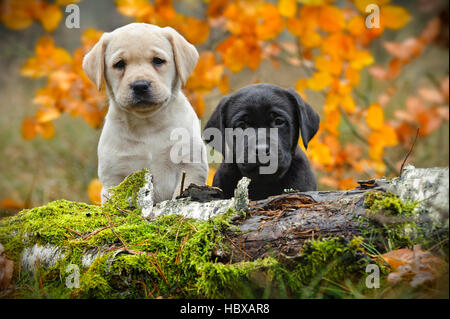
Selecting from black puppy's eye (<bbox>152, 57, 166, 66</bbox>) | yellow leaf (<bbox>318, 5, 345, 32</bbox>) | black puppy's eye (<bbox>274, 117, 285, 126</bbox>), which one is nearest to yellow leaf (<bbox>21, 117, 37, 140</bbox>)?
black puppy's eye (<bbox>152, 57, 166, 66</bbox>)

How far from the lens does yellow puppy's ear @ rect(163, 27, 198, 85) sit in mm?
4060

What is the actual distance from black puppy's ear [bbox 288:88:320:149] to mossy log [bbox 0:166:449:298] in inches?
36.9

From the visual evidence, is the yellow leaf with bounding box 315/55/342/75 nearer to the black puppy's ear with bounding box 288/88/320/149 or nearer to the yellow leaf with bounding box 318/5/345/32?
the yellow leaf with bounding box 318/5/345/32

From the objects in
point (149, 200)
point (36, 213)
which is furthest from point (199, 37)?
point (36, 213)

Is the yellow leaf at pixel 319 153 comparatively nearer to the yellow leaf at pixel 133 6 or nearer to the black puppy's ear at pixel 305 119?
the black puppy's ear at pixel 305 119

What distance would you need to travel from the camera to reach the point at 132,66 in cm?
387

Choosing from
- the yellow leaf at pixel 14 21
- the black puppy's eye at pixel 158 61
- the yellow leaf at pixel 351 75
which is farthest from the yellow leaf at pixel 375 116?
the yellow leaf at pixel 14 21

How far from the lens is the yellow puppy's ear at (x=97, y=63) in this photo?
4.00m

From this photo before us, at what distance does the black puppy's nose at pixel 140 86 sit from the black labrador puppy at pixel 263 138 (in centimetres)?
76

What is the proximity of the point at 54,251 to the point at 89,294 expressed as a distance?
1.88 ft

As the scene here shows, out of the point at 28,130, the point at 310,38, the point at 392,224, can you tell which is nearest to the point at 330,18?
the point at 310,38

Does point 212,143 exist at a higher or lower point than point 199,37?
lower

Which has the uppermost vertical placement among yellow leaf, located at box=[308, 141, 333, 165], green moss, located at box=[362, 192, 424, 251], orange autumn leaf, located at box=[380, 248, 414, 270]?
yellow leaf, located at box=[308, 141, 333, 165]
